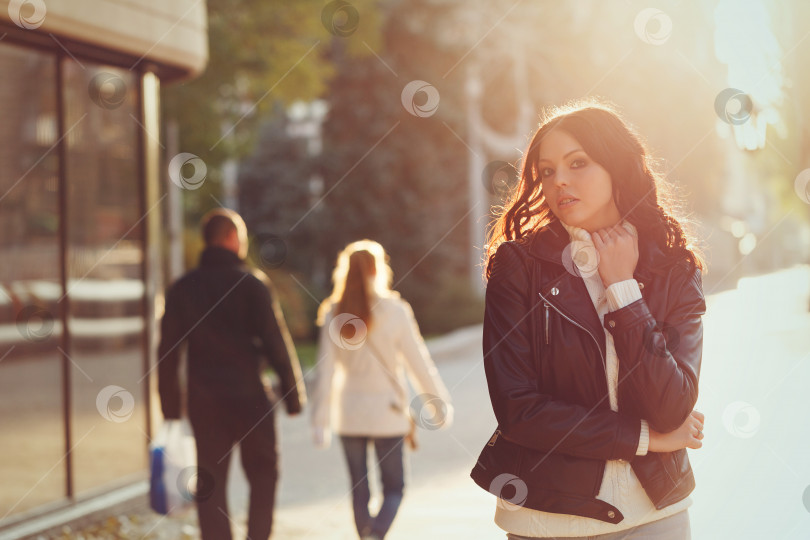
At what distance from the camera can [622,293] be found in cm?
240

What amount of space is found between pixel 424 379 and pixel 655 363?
352cm

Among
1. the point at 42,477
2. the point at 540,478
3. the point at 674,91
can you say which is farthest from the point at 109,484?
the point at 674,91

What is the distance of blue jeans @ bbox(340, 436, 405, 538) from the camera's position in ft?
18.6

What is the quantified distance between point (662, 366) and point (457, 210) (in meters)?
28.6

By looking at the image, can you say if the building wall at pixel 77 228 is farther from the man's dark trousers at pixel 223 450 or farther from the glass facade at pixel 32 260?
the man's dark trousers at pixel 223 450

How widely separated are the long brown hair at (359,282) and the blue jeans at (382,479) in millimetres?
698

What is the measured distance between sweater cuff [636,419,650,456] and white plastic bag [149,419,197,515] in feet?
12.5

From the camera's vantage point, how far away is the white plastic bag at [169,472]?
570 cm
